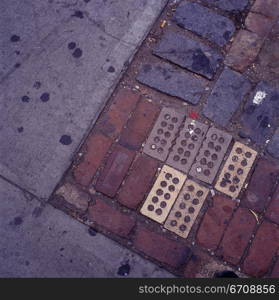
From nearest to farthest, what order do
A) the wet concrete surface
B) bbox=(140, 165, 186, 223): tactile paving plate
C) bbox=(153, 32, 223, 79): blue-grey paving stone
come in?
the wet concrete surface → bbox=(140, 165, 186, 223): tactile paving plate → bbox=(153, 32, 223, 79): blue-grey paving stone

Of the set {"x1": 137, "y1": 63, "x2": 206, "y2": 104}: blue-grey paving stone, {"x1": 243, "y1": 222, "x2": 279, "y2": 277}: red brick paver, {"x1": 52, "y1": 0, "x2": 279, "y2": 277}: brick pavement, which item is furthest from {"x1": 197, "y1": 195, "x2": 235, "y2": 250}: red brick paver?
{"x1": 137, "y1": 63, "x2": 206, "y2": 104}: blue-grey paving stone

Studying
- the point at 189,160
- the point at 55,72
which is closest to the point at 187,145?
the point at 189,160

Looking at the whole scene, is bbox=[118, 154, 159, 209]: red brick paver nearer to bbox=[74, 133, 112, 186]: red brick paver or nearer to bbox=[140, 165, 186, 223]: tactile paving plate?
bbox=[140, 165, 186, 223]: tactile paving plate

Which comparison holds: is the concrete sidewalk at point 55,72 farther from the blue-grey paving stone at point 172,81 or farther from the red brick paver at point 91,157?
the blue-grey paving stone at point 172,81

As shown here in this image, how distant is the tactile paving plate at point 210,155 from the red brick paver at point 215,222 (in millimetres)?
171

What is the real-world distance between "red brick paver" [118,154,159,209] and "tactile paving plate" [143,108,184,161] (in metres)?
0.06

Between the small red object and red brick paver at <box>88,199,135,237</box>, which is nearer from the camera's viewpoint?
red brick paver at <box>88,199,135,237</box>

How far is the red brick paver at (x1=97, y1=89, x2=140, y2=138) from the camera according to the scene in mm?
2766

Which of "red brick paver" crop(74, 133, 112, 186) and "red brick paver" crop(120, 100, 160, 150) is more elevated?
"red brick paver" crop(120, 100, 160, 150)

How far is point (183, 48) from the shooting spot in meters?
2.91

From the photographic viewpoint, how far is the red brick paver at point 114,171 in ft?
8.79

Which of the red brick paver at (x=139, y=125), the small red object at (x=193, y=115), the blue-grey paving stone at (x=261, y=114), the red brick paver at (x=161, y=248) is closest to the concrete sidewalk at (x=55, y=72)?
the red brick paver at (x=139, y=125)

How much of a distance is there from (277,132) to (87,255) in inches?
62.7

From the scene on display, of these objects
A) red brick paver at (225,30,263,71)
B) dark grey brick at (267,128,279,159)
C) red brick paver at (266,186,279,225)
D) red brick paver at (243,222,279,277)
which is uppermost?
red brick paver at (225,30,263,71)
